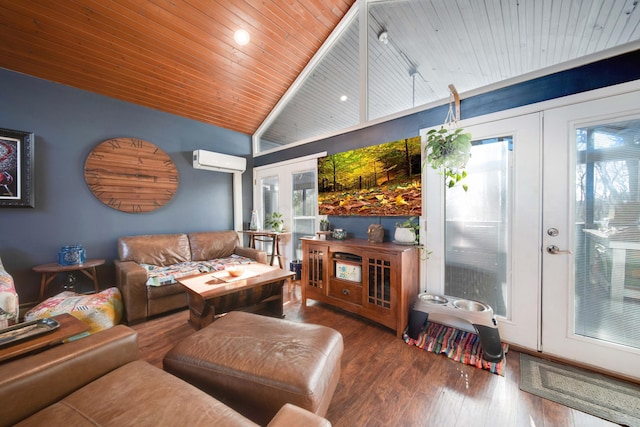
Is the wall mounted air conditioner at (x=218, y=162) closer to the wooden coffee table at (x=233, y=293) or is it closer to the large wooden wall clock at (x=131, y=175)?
the large wooden wall clock at (x=131, y=175)

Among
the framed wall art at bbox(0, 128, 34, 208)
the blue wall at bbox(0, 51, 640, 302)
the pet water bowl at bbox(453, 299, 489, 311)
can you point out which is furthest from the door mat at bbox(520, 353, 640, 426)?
the framed wall art at bbox(0, 128, 34, 208)

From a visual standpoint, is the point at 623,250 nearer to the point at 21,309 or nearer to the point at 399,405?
the point at 399,405

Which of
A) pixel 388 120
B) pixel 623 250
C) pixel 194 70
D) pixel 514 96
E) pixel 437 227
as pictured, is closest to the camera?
pixel 623 250

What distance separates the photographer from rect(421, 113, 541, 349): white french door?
1.90 m

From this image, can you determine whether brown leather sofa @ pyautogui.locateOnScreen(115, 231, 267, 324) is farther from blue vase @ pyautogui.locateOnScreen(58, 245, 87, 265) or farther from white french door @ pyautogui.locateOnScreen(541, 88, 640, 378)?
white french door @ pyautogui.locateOnScreen(541, 88, 640, 378)

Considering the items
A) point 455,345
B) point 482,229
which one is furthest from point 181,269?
point 482,229

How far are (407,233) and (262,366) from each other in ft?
6.11

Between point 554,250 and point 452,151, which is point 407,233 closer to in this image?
point 452,151

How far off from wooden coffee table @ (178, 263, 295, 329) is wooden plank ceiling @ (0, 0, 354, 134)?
8.88 feet

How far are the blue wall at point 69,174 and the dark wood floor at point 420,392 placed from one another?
5.72 ft

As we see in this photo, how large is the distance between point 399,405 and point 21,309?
395 centimetres

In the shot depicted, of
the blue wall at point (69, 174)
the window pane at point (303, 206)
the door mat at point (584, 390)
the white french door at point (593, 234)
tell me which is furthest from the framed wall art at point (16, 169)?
the white french door at point (593, 234)

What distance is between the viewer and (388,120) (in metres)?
2.76

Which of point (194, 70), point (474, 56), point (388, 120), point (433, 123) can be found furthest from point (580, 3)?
point (194, 70)
